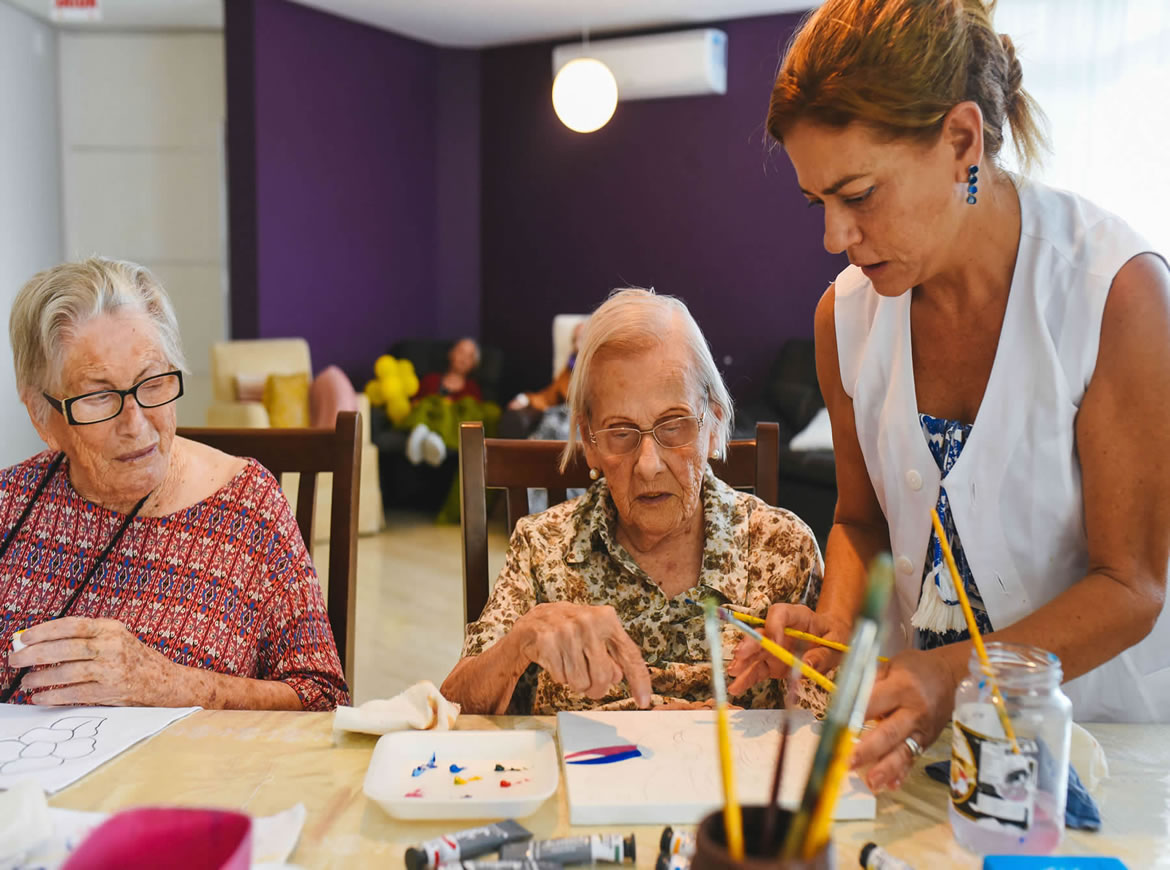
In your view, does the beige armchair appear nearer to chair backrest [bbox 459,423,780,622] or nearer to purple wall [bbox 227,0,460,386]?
purple wall [bbox 227,0,460,386]

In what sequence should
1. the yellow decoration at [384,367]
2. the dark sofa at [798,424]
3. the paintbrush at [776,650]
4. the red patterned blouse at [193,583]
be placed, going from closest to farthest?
the paintbrush at [776,650] < the red patterned blouse at [193,583] < the dark sofa at [798,424] < the yellow decoration at [384,367]

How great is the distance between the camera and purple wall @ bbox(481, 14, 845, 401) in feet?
20.9

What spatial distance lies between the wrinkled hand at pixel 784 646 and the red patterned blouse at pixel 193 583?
0.59 m

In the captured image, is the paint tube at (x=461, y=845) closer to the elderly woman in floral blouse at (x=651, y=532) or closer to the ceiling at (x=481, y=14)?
the elderly woman in floral blouse at (x=651, y=532)

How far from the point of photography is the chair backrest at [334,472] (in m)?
1.61

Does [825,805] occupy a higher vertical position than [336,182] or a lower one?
lower

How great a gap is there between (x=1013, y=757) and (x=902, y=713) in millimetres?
142

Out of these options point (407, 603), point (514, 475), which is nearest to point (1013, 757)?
point (514, 475)

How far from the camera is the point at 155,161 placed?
7.01m

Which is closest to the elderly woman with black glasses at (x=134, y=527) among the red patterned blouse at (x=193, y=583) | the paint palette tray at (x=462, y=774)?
the red patterned blouse at (x=193, y=583)

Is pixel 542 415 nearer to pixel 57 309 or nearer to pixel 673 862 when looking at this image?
pixel 57 309

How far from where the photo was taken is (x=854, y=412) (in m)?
1.43

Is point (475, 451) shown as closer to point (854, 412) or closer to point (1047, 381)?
point (854, 412)

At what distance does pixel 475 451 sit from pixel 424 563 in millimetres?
3544
